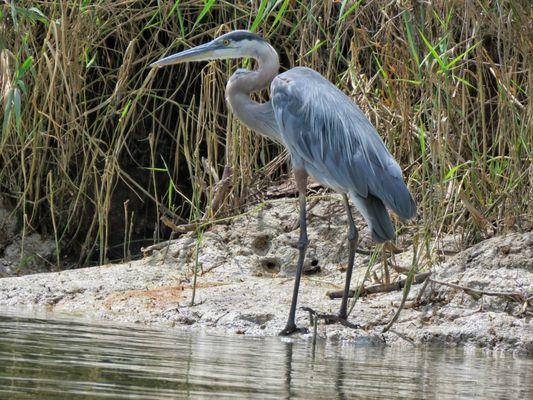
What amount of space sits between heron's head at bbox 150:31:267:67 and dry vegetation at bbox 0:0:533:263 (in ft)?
0.85

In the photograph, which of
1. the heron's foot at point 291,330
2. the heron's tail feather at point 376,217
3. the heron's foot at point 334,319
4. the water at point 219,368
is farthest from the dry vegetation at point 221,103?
the water at point 219,368

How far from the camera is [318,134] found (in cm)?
586

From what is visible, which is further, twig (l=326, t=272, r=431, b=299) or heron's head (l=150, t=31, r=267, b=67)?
heron's head (l=150, t=31, r=267, b=67)

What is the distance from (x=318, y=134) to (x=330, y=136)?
7 centimetres

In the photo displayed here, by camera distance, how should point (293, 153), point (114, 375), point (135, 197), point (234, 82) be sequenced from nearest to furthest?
point (114, 375) → point (293, 153) → point (234, 82) → point (135, 197)

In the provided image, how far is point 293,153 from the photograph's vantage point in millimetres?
5988

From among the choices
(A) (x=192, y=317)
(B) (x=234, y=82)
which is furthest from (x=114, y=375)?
(B) (x=234, y=82)

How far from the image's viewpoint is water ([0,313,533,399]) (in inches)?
128

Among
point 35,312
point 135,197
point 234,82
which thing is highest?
point 234,82

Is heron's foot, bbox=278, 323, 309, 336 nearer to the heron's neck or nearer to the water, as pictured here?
the water

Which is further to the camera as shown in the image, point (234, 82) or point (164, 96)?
point (164, 96)

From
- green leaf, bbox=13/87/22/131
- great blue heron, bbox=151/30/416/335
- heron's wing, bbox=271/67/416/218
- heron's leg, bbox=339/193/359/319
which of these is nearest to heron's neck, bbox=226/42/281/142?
great blue heron, bbox=151/30/416/335

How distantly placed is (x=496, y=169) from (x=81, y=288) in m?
2.24

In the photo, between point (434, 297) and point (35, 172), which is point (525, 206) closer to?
point (434, 297)
